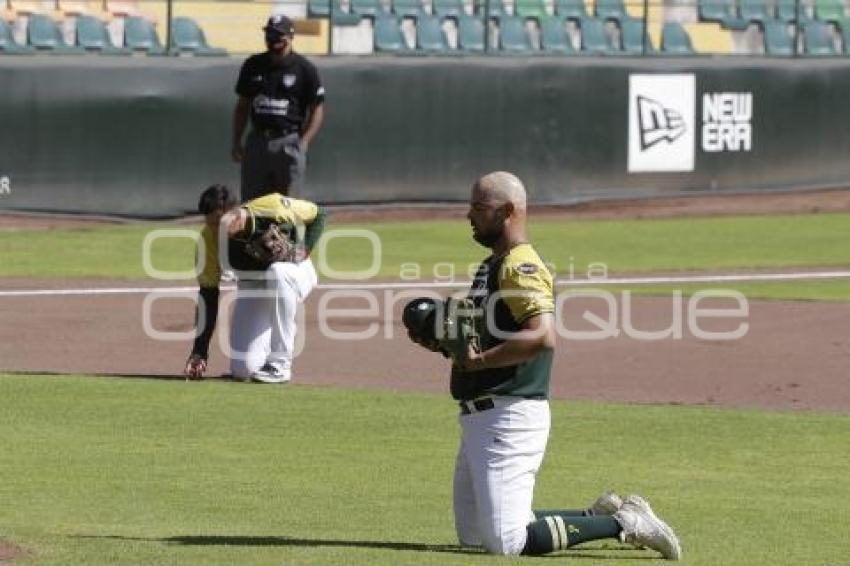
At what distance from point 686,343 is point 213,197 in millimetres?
4888

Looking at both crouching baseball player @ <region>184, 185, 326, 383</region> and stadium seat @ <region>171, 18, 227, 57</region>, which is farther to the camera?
stadium seat @ <region>171, 18, 227, 57</region>

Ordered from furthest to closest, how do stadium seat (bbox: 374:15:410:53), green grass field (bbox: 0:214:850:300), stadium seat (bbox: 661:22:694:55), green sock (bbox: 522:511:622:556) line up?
stadium seat (bbox: 661:22:694:55) → stadium seat (bbox: 374:15:410:53) → green grass field (bbox: 0:214:850:300) → green sock (bbox: 522:511:622:556)

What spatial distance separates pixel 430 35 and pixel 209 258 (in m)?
14.4

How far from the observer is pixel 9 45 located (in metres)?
23.6

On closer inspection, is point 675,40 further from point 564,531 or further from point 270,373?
point 564,531

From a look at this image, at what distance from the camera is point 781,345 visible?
1622 cm

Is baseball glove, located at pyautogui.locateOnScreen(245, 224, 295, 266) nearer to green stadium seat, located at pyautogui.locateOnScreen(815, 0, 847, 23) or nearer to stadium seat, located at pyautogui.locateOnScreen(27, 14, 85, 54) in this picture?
stadium seat, located at pyautogui.locateOnScreen(27, 14, 85, 54)

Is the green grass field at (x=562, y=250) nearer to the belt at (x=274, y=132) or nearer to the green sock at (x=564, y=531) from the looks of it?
the belt at (x=274, y=132)

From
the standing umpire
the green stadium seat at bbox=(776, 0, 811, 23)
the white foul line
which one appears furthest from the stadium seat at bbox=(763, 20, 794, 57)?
the standing umpire

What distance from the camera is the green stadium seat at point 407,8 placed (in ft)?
91.5

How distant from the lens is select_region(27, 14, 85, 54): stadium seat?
24.0 meters

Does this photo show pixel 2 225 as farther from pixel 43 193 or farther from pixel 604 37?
pixel 604 37

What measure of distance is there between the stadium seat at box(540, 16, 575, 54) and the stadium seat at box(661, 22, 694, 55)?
1.56 m

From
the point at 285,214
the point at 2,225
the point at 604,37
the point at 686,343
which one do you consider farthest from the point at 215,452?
the point at 604,37
